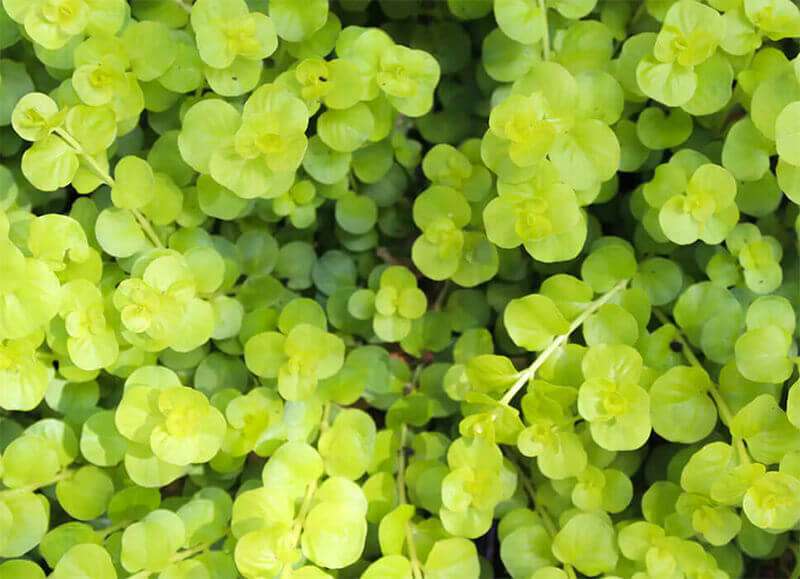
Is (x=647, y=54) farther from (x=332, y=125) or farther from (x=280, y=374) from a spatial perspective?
(x=280, y=374)

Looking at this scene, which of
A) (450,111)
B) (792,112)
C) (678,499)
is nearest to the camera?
(792,112)

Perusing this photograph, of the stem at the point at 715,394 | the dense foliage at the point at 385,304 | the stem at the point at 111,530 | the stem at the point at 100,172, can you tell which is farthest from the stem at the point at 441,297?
the stem at the point at 111,530

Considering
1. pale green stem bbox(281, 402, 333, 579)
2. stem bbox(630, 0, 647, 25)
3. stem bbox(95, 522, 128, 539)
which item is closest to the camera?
pale green stem bbox(281, 402, 333, 579)

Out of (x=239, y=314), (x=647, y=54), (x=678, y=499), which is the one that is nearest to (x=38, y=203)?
(x=239, y=314)

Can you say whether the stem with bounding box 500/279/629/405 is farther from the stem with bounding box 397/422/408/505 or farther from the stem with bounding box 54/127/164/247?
the stem with bounding box 54/127/164/247

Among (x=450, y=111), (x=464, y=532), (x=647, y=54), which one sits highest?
(x=647, y=54)

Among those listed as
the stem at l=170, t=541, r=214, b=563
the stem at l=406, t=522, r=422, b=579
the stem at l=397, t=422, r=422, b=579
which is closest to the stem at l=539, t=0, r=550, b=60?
the stem at l=397, t=422, r=422, b=579

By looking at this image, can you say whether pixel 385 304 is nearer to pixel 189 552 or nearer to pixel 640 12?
pixel 189 552
